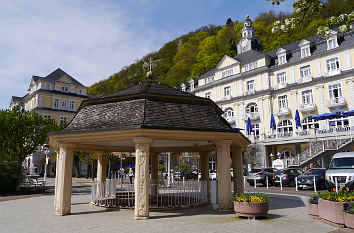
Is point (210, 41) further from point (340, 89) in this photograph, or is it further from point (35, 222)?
point (35, 222)

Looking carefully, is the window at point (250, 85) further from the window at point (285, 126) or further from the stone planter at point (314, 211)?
the stone planter at point (314, 211)

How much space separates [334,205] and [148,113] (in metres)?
6.94

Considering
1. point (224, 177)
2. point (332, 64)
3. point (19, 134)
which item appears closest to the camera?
point (224, 177)

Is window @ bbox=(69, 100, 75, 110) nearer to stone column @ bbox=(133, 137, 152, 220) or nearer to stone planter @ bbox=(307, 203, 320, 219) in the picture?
stone column @ bbox=(133, 137, 152, 220)

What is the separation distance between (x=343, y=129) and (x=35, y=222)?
111 ft

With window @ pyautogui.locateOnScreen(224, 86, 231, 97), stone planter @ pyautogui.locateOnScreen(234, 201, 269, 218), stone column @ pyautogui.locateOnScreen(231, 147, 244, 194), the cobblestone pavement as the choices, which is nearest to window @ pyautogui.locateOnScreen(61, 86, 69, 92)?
window @ pyautogui.locateOnScreen(224, 86, 231, 97)

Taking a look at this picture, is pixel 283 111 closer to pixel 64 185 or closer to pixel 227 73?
pixel 227 73

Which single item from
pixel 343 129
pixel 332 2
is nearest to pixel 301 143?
pixel 343 129

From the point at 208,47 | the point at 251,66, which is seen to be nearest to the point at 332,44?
the point at 251,66

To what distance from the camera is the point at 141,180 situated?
996 cm

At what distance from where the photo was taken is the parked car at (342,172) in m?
15.1

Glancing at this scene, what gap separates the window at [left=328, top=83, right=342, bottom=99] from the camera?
37.2 meters

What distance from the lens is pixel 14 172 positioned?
21438 mm

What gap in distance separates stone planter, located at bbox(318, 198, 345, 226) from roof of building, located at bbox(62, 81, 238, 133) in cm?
400
